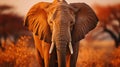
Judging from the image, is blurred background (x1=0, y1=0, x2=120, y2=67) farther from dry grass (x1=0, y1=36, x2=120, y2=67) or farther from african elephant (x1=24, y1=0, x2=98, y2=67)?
african elephant (x1=24, y1=0, x2=98, y2=67)

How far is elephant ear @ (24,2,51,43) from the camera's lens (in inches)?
A: 192

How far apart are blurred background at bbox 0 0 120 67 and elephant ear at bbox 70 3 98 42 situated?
1775mm

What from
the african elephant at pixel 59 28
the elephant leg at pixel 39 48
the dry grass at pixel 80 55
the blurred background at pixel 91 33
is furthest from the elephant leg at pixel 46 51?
the blurred background at pixel 91 33

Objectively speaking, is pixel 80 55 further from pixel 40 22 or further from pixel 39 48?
pixel 40 22

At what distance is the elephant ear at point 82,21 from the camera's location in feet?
16.1

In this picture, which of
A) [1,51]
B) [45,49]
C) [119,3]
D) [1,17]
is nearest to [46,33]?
[45,49]

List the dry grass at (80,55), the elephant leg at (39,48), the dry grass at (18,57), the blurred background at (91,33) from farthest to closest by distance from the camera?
the blurred background at (91,33)
the dry grass at (80,55)
the dry grass at (18,57)
the elephant leg at (39,48)

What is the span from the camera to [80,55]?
288 inches

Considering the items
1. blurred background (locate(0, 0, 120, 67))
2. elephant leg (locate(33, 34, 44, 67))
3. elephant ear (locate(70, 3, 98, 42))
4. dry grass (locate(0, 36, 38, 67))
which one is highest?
elephant ear (locate(70, 3, 98, 42))

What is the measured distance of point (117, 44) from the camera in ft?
28.0

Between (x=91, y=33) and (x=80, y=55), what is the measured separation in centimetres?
150

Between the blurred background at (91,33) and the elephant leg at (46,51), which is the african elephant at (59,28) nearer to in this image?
the elephant leg at (46,51)

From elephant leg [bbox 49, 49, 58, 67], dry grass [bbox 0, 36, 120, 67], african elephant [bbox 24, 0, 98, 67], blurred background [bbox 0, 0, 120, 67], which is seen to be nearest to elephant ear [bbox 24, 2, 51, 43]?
african elephant [bbox 24, 0, 98, 67]

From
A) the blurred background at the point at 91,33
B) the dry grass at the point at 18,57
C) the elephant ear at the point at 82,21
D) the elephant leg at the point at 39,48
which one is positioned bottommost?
the blurred background at the point at 91,33
